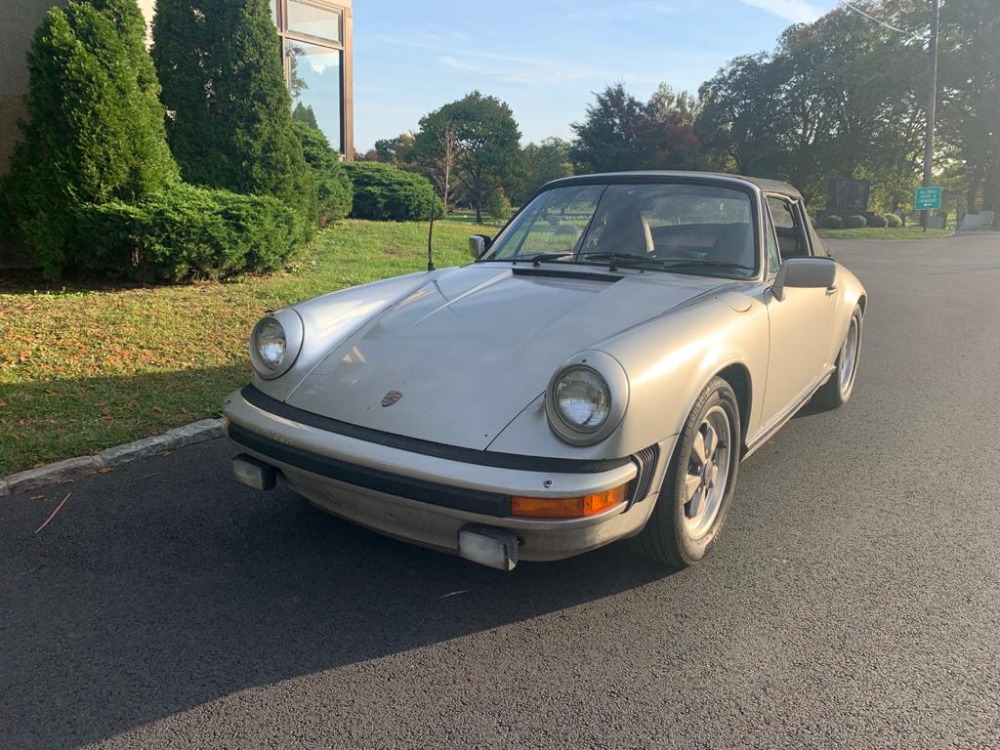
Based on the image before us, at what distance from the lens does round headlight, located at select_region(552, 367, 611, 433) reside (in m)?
2.42

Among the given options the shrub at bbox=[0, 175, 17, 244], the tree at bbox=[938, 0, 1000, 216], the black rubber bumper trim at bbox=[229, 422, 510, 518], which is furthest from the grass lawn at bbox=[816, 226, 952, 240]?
the black rubber bumper trim at bbox=[229, 422, 510, 518]

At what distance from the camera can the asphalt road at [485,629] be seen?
2.16 meters

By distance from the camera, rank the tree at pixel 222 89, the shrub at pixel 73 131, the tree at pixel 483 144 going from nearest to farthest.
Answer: the shrub at pixel 73 131, the tree at pixel 222 89, the tree at pixel 483 144

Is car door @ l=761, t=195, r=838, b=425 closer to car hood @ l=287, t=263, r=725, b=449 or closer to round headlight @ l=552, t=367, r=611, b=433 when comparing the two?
car hood @ l=287, t=263, r=725, b=449

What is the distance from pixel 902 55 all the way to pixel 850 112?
576 centimetres

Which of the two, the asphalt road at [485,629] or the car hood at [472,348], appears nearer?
the asphalt road at [485,629]

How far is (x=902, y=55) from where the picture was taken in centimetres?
3884

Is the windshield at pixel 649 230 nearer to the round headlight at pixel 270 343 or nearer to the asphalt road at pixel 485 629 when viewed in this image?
the asphalt road at pixel 485 629

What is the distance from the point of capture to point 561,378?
2484 mm

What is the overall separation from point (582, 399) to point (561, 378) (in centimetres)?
10

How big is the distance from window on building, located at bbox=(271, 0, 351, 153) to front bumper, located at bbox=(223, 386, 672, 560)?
12.8m

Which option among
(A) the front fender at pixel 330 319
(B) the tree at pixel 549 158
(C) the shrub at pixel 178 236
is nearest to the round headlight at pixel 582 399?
(A) the front fender at pixel 330 319

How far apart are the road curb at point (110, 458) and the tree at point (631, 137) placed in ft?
144

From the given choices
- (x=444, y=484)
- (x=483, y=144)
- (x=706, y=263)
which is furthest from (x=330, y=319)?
(x=483, y=144)
